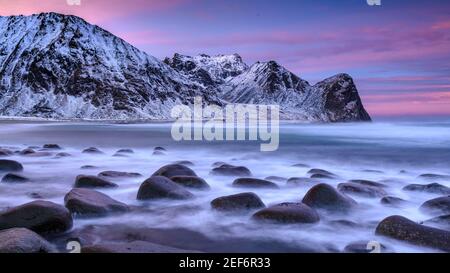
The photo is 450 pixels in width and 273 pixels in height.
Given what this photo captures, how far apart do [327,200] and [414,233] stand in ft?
6.22

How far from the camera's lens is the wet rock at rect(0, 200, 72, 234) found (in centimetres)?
554

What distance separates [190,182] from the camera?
29.7 feet

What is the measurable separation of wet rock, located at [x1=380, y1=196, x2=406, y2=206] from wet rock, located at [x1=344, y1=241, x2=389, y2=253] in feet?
8.43

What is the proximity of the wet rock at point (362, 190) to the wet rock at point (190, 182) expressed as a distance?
9.15 ft

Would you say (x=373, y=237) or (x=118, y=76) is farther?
(x=118, y=76)

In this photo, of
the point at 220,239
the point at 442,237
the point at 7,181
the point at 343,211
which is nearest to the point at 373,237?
the point at 442,237

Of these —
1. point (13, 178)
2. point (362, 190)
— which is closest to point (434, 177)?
point (362, 190)

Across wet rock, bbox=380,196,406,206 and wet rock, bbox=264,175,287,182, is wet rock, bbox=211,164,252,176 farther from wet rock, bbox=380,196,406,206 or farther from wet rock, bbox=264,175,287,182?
wet rock, bbox=380,196,406,206

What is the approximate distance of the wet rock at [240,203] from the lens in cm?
708

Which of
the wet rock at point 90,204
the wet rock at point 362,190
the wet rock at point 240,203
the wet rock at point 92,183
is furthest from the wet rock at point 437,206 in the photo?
the wet rock at point 92,183

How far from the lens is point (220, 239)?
233 inches

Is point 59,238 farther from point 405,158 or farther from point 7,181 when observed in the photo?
point 405,158

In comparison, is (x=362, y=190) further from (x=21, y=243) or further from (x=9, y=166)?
(x=9, y=166)
